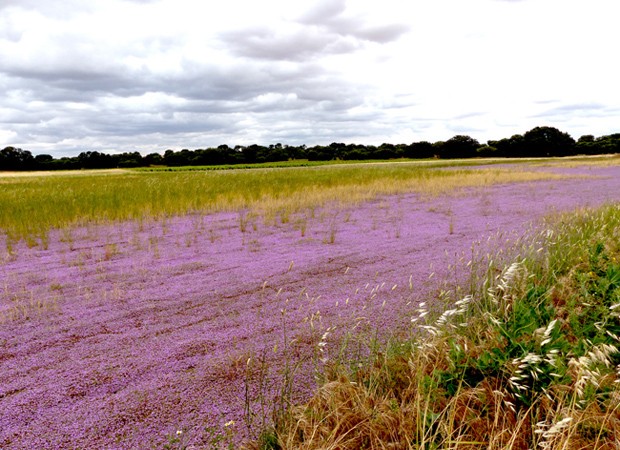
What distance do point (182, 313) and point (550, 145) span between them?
301 feet

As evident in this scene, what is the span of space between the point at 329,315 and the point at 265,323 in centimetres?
70

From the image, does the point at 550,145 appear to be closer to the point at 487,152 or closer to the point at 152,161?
the point at 487,152

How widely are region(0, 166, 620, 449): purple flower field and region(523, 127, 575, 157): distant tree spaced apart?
81.9 meters

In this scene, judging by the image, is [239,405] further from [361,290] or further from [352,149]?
[352,149]

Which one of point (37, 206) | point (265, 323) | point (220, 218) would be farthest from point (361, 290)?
point (37, 206)

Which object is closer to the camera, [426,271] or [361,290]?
[361,290]

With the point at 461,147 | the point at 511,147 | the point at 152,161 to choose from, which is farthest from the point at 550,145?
the point at 152,161

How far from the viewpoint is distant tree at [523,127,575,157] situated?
268ft

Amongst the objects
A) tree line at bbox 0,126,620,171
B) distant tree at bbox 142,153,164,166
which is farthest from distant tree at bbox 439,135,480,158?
distant tree at bbox 142,153,164,166

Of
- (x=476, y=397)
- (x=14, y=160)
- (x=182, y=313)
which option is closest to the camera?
(x=476, y=397)

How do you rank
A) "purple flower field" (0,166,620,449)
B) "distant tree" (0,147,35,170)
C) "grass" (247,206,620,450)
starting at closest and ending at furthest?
"grass" (247,206,620,450) < "purple flower field" (0,166,620,449) < "distant tree" (0,147,35,170)

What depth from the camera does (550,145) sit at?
268 feet

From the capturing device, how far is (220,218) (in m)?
12.6

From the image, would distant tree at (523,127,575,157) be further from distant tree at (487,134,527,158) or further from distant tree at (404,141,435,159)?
distant tree at (404,141,435,159)
